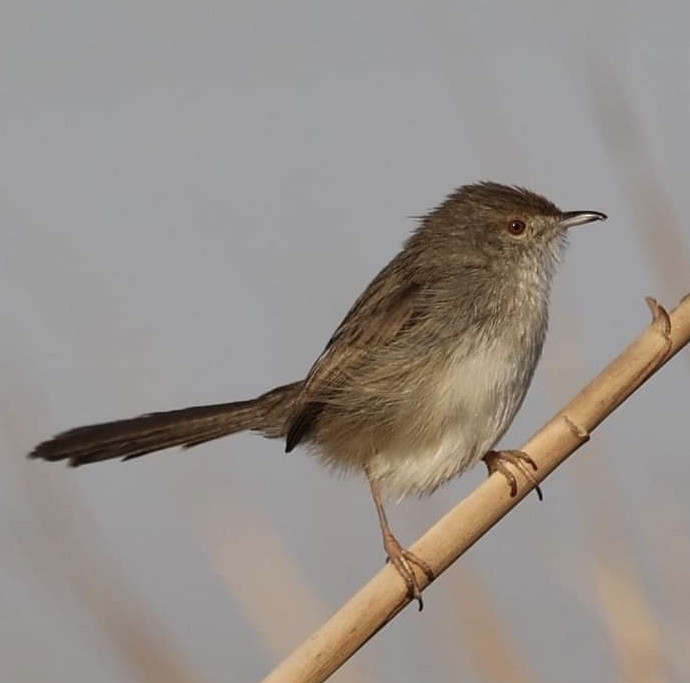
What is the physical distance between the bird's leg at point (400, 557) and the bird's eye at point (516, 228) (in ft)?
2.74

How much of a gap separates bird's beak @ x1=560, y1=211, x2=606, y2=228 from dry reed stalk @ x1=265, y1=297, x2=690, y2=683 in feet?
4.21

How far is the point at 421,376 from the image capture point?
10.9ft

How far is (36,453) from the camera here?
2996mm

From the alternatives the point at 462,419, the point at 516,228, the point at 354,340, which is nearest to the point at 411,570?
the point at 462,419

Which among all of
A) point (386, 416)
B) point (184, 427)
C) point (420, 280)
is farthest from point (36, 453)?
point (420, 280)

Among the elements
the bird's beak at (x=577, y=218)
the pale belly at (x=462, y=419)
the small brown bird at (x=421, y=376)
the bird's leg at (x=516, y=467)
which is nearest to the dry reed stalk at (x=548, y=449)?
the bird's leg at (x=516, y=467)

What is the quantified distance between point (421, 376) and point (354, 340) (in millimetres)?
292

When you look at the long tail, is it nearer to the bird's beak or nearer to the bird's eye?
the bird's eye

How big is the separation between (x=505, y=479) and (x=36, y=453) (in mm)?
1233

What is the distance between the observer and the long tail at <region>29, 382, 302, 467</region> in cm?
328

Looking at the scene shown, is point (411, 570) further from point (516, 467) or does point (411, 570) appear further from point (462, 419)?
point (462, 419)

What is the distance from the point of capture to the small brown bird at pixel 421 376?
3.25 metres

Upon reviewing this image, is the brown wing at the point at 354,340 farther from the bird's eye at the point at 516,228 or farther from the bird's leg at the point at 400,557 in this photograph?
the bird's eye at the point at 516,228

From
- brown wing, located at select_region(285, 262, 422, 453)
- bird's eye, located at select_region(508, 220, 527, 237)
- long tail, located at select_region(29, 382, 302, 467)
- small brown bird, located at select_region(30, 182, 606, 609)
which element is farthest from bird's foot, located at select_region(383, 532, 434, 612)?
bird's eye, located at select_region(508, 220, 527, 237)
